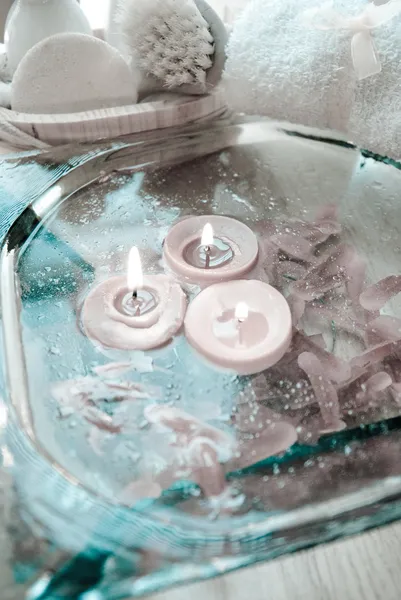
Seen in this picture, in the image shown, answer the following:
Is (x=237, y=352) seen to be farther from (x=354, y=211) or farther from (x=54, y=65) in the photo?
(x=54, y=65)

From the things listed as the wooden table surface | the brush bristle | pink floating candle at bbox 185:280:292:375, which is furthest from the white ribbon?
the wooden table surface

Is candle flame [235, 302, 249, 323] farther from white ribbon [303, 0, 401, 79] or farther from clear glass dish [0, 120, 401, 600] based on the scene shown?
white ribbon [303, 0, 401, 79]

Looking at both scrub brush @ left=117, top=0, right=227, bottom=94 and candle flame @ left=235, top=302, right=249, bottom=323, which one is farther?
scrub brush @ left=117, top=0, right=227, bottom=94

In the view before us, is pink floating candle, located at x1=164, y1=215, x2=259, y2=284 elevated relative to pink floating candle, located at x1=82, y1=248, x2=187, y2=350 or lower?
elevated

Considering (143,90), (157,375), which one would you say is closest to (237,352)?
(157,375)

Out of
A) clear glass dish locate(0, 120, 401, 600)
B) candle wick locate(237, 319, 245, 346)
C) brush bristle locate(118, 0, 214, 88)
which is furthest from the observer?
brush bristle locate(118, 0, 214, 88)

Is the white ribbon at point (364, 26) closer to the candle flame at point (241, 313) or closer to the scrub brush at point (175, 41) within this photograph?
the scrub brush at point (175, 41)
